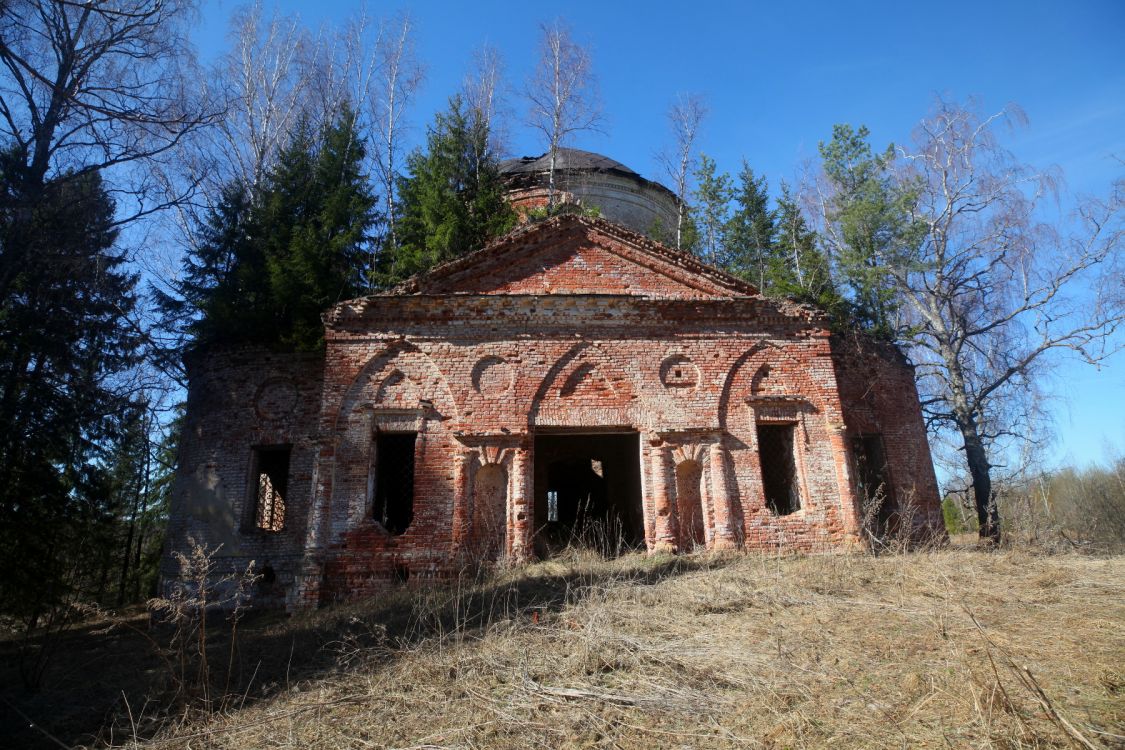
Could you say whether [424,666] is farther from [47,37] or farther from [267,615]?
[47,37]

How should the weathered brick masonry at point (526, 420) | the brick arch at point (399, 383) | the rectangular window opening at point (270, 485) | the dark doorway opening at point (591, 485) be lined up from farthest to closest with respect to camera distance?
the dark doorway opening at point (591, 485) → the rectangular window opening at point (270, 485) → the brick arch at point (399, 383) → the weathered brick masonry at point (526, 420)

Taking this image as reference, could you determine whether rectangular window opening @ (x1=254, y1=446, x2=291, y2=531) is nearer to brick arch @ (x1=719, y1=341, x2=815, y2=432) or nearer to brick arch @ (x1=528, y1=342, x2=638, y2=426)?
brick arch @ (x1=528, y1=342, x2=638, y2=426)

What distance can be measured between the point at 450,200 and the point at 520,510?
9378mm

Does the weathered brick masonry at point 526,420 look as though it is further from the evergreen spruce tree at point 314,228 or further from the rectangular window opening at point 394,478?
the evergreen spruce tree at point 314,228

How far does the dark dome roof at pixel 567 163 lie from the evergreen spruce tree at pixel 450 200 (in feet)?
6.61

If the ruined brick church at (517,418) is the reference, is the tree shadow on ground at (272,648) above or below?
below

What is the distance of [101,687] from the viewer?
21.0 ft

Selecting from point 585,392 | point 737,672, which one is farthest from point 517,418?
point 737,672

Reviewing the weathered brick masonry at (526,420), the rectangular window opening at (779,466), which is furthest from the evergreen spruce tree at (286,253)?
the rectangular window opening at (779,466)

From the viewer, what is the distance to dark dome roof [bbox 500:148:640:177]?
19766mm

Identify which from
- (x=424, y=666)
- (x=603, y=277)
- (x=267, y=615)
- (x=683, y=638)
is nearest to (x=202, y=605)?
(x=424, y=666)

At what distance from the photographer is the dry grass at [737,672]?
12.0 ft

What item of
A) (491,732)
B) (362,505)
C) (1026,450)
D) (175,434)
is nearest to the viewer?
(491,732)

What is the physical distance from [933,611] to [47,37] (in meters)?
16.3
